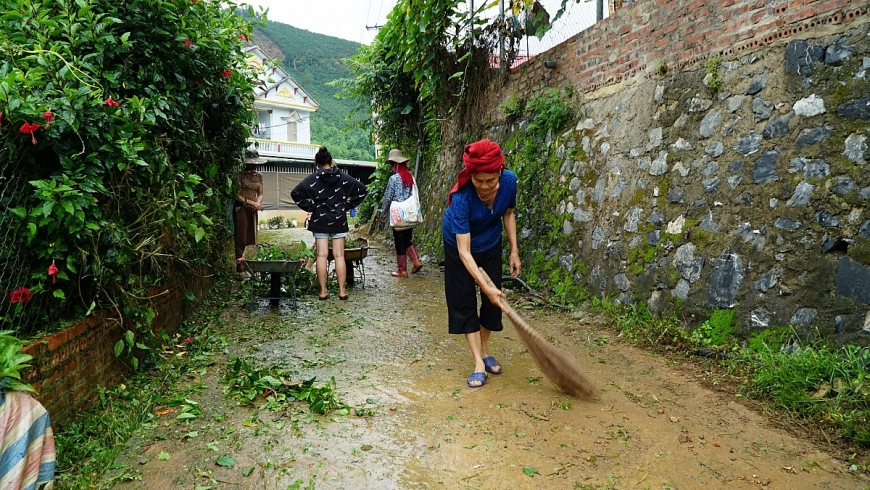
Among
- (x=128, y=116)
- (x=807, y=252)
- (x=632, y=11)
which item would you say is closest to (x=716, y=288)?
(x=807, y=252)

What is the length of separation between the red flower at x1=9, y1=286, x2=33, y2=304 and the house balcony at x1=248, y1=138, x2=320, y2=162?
2482 cm

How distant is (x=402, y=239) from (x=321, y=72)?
4492 cm

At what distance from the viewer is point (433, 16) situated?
29.9 feet

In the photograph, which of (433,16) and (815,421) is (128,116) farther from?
(433,16)

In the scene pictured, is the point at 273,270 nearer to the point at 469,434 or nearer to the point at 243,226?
the point at 243,226

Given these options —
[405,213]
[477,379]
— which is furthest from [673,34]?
[405,213]

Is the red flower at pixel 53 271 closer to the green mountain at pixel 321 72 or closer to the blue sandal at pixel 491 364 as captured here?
the blue sandal at pixel 491 364

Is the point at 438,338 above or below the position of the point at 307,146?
below

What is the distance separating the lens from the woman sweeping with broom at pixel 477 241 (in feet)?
12.8

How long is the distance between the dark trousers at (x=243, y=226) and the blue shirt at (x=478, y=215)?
4.39m

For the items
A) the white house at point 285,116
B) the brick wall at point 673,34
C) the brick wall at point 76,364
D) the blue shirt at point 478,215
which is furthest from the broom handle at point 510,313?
the white house at point 285,116

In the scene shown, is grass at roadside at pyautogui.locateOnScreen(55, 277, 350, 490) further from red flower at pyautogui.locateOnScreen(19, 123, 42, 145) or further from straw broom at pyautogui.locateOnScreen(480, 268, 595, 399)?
red flower at pyautogui.locateOnScreen(19, 123, 42, 145)

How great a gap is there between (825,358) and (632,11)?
13.4 feet

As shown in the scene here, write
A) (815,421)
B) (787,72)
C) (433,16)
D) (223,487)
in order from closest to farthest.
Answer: (223,487)
(815,421)
(787,72)
(433,16)
